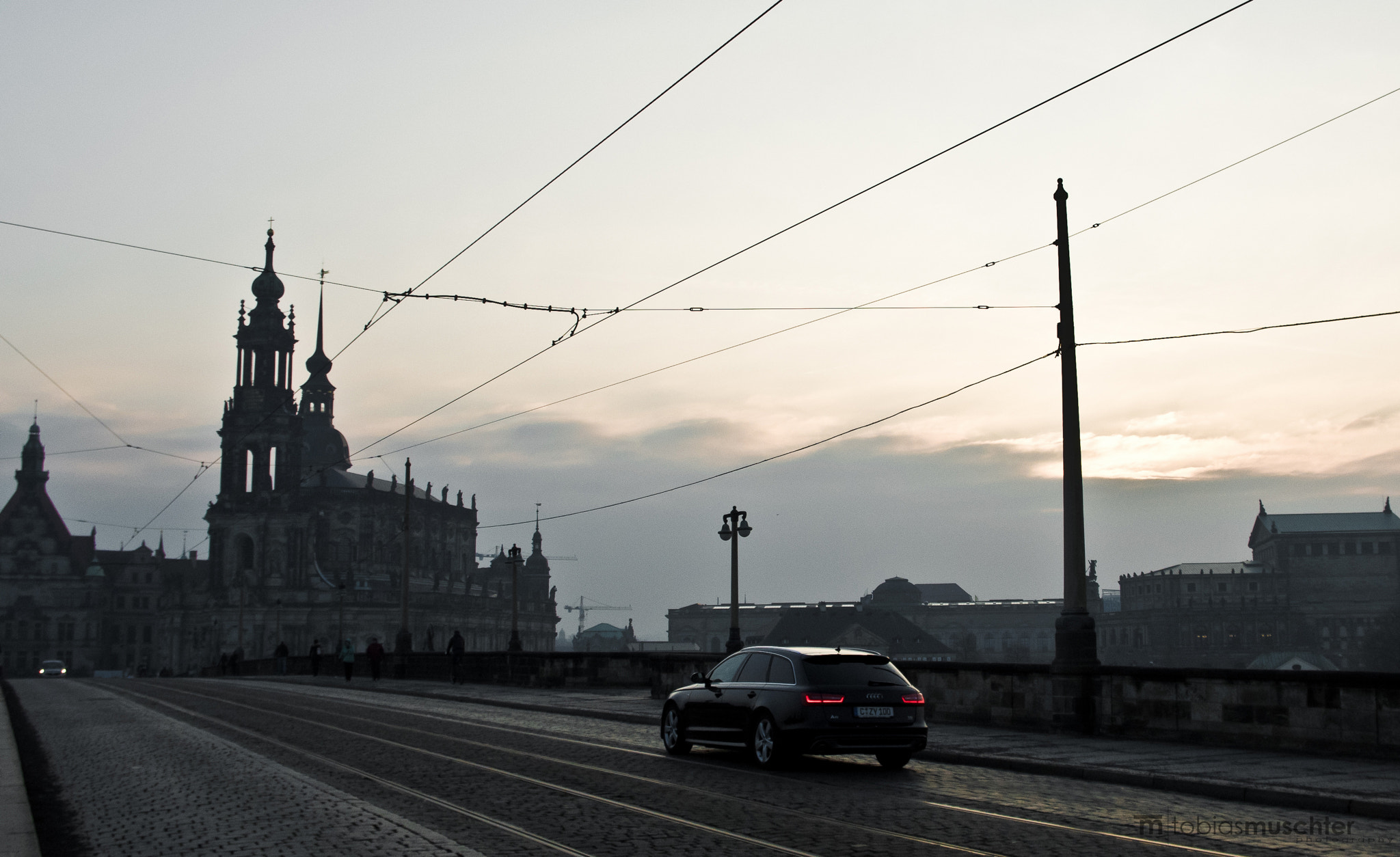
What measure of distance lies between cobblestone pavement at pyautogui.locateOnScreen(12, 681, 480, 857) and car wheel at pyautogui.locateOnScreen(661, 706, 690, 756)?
4.74 m

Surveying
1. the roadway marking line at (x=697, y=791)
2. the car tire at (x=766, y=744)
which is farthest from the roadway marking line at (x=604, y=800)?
the car tire at (x=766, y=744)

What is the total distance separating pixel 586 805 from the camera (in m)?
11.4

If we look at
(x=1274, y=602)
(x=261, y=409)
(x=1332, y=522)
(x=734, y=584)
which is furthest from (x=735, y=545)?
(x=1332, y=522)

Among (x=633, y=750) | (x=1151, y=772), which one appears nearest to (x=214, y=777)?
(x=633, y=750)

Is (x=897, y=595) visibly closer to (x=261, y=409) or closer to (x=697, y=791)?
(x=261, y=409)

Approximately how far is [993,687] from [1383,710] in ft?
21.6

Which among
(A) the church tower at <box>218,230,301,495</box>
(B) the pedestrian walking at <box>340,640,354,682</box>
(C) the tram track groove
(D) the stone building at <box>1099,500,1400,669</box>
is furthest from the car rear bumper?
(D) the stone building at <box>1099,500,1400,669</box>

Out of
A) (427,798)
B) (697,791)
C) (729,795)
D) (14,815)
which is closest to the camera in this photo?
(14,815)

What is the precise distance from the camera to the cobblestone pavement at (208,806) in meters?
9.20

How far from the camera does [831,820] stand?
10492mm

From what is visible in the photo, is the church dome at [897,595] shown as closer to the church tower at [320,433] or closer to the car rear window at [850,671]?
the church tower at [320,433]

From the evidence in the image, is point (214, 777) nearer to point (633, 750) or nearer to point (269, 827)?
point (269, 827)

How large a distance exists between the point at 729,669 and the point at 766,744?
1544 mm

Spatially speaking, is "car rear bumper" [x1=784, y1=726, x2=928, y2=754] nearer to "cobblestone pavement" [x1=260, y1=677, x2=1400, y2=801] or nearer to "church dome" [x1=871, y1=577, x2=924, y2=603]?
"cobblestone pavement" [x1=260, y1=677, x2=1400, y2=801]
